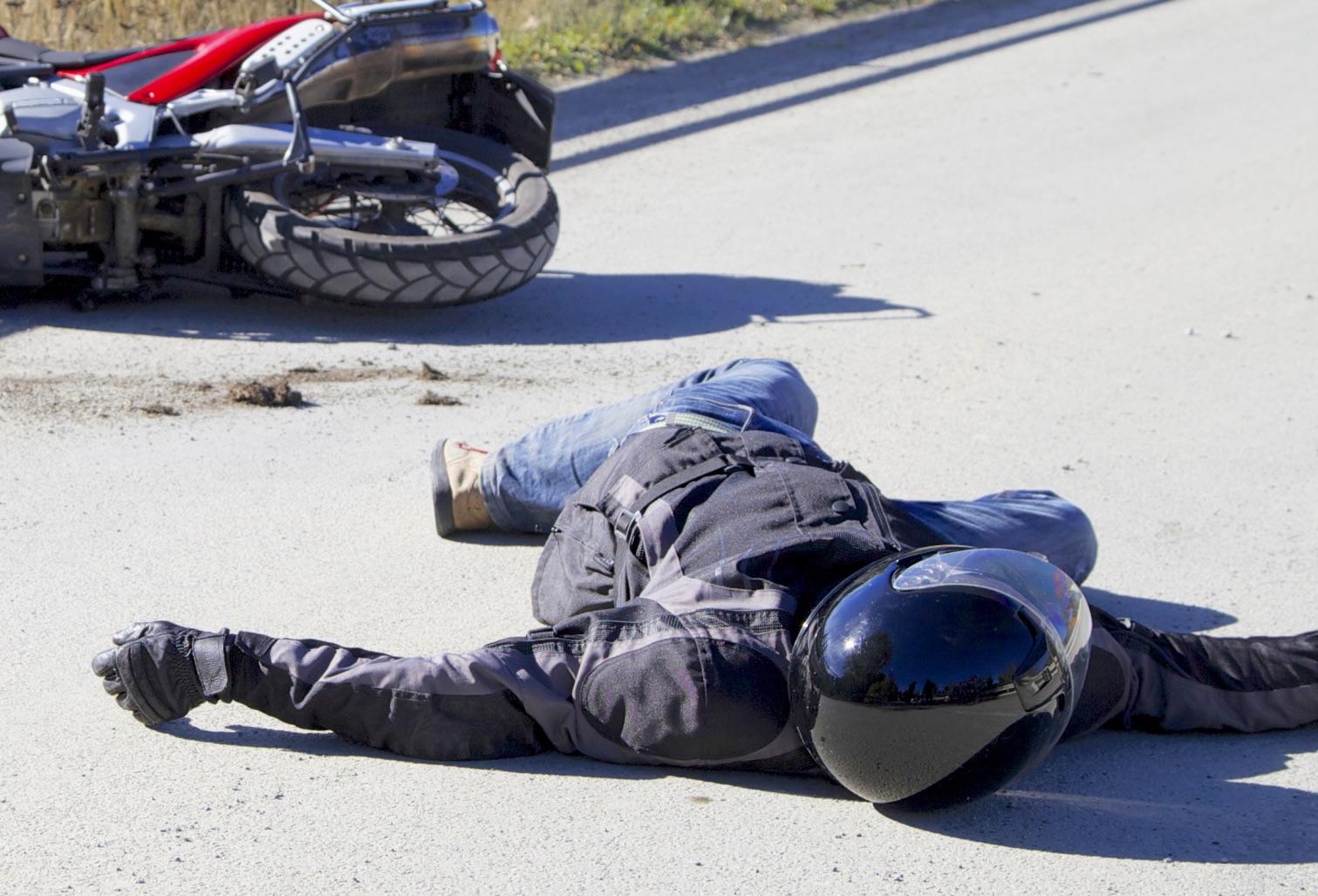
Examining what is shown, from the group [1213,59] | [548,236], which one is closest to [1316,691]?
[548,236]

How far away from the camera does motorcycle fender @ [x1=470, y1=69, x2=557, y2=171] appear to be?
6.14 meters

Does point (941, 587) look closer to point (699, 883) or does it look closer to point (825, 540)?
point (825, 540)

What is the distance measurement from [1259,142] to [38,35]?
6934mm

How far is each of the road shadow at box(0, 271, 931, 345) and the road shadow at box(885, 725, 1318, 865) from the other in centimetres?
300

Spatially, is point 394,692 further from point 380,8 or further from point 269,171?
point 380,8

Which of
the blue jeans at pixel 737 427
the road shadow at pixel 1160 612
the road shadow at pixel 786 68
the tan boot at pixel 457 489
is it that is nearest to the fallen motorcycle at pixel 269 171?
the tan boot at pixel 457 489

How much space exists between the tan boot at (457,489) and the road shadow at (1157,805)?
1.54m

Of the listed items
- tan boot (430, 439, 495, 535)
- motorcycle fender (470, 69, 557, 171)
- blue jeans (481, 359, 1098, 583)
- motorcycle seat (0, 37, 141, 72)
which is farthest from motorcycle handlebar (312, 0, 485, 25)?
blue jeans (481, 359, 1098, 583)

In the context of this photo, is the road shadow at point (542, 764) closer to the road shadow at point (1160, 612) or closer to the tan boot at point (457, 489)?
the tan boot at point (457, 489)

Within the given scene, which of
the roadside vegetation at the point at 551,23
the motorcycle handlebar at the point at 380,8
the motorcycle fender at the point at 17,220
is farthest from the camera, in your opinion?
the roadside vegetation at the point at 551,23

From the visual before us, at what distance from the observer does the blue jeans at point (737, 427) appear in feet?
10.9

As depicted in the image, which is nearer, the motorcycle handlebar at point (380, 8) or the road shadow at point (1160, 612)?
the road shadow at point (1160, 612)

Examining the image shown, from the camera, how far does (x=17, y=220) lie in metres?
4.96

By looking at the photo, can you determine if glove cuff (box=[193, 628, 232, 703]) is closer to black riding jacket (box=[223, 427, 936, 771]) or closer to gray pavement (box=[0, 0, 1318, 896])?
black riding jacket (box=[223, 427, 936, 771])
